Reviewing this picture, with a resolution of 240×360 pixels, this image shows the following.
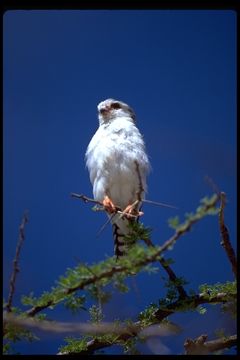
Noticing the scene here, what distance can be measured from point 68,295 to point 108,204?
276 centimetres

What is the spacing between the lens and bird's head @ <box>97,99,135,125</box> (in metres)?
6.93

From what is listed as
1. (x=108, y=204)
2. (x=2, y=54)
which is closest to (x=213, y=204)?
(x=2, y=54)

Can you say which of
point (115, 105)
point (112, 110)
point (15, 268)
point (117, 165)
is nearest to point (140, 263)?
point (15, 268)

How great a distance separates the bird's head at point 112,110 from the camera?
6930 millimetres

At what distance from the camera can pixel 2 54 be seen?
362cm

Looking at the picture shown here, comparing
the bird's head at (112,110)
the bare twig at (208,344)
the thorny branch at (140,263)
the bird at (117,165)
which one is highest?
the bird's head at (112,110)

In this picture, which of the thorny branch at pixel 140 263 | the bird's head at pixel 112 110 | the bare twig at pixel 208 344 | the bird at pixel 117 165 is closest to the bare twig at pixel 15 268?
the thorny branch at pixel 140 263

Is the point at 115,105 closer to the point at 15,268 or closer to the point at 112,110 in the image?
the point at 112,110

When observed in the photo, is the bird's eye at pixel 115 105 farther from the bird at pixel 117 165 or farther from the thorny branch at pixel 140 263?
the thorny branch at pixel 140 263

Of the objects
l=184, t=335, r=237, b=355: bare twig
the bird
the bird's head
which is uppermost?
the bird's head

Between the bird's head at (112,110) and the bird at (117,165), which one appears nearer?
the bird at (117,165)

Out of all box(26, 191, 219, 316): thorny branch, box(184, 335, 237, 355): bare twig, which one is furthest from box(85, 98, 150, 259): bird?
box(26, 191, 219, 316): thorny branch

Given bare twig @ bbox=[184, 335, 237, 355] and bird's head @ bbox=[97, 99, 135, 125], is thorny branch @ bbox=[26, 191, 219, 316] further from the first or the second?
bird's head @ bbox=[97, 99, 135, 125]

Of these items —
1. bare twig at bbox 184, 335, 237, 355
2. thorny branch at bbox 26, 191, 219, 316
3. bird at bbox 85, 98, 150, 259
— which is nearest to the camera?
thorny branch at bbox 26, 191, 219, 316
